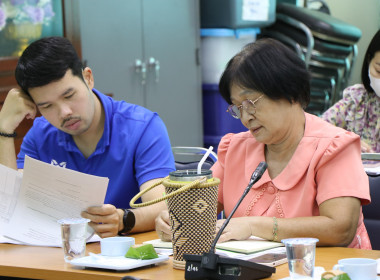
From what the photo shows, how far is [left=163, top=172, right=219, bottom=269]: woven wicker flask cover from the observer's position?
1.55 meters

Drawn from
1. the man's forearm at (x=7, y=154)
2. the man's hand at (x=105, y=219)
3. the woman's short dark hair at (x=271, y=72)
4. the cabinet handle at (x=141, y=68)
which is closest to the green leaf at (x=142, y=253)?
the man's hand at (x=105, y=219)

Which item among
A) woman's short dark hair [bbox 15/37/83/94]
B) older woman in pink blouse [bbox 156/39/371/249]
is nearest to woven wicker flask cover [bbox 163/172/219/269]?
older woman in pink blouse [bbox 156/39/371/249]

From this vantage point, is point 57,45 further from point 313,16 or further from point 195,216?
point 313,16

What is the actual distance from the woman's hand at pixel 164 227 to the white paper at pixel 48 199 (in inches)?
6.3

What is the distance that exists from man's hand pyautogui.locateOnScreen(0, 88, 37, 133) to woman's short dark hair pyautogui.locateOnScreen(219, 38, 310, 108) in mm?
721

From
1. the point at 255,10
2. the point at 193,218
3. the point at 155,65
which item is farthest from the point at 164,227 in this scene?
the point at 255,10

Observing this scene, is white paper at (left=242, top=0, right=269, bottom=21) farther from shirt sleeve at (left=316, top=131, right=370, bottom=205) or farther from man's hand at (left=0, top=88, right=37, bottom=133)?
shirt sleeve at (left=316, top=131, right=370, bottom=205)

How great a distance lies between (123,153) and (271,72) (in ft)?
1.95

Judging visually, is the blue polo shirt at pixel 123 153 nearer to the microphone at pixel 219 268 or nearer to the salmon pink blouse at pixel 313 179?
the salmon pink blouse at pixel 313 179

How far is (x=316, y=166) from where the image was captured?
1917 mm

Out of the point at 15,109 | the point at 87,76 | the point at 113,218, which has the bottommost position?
the point at 113,218

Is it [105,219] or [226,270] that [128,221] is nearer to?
[105,219]

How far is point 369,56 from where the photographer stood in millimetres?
3109

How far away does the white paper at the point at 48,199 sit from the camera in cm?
182
